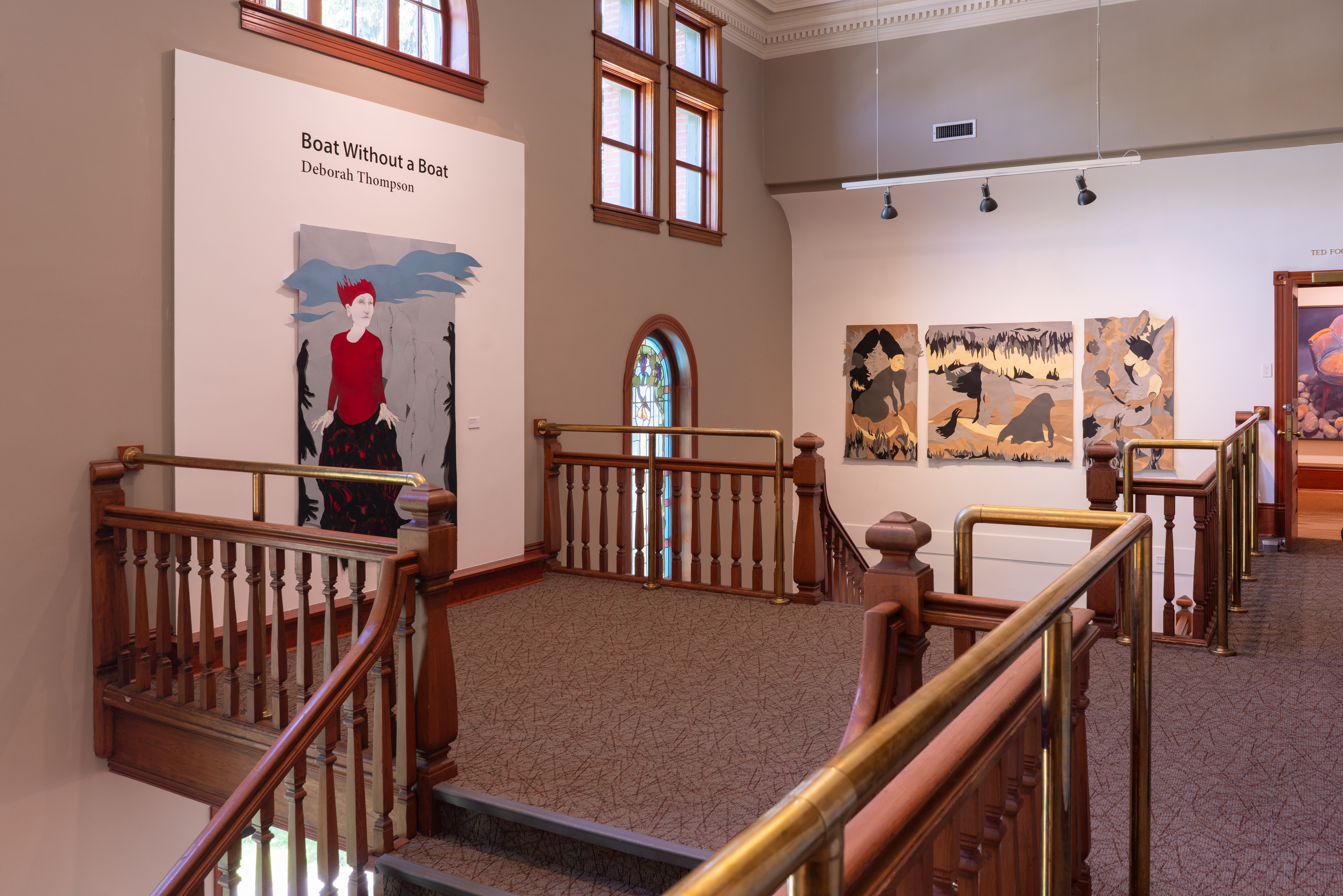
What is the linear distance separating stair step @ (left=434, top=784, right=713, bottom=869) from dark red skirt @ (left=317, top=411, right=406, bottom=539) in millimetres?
2285

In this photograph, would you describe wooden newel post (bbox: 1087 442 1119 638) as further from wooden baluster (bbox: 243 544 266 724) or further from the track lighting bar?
wooden baluster (bbox: 243 544 266 724)

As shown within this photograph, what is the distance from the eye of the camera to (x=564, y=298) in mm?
7535

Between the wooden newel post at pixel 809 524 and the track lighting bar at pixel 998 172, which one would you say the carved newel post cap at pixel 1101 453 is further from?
the track lighting bar at pixel 998 172

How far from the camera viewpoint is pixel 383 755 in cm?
325

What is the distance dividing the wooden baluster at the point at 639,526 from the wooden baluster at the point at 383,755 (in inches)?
130

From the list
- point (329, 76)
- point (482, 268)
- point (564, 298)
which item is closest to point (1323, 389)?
point (564, 298)

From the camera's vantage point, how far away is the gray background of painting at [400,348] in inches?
213

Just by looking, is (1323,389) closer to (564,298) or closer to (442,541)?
(564,298)

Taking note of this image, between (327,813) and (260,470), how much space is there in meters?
1.75

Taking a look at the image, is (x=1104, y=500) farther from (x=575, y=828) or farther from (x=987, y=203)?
(x=987, y=203)

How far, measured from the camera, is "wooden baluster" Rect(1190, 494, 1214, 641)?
4961 millimetres

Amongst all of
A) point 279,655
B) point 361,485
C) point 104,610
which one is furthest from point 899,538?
point 361,485

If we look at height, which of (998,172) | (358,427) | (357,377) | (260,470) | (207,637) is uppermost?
(998,172)

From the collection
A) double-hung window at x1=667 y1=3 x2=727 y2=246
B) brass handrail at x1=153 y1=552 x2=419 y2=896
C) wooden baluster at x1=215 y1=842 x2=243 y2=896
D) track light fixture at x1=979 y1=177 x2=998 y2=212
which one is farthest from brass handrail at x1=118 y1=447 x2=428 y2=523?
track light fixture at x1=979 y1=177 x2=998 y2=212
